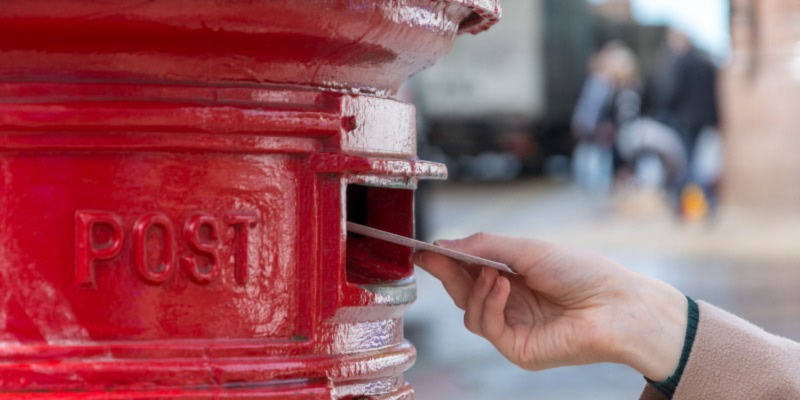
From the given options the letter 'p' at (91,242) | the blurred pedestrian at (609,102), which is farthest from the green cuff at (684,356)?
the blurred pedestrian at (609,102)

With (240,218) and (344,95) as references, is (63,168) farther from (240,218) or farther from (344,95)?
(344,95)

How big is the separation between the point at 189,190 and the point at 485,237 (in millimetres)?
516

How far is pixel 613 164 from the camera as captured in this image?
1334cm

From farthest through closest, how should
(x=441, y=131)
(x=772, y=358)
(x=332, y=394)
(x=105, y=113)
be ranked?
(x=441, y=131) → (x=772, y=358) → (x=332, y=394) → (x=105, y=113)

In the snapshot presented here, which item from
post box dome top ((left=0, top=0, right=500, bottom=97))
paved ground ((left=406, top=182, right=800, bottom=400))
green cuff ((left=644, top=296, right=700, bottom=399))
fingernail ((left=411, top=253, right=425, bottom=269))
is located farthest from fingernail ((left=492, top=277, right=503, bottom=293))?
paved ground ((left=406, top=182, right=800, bottom=400))

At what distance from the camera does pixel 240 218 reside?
1203 millimetres

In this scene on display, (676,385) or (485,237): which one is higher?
(485,237)

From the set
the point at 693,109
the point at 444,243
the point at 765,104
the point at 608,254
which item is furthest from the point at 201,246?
the point at 765,104

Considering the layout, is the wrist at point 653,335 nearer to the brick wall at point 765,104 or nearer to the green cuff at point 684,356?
the green cuff at point 684,356

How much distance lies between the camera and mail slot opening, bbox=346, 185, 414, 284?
1.50 metres

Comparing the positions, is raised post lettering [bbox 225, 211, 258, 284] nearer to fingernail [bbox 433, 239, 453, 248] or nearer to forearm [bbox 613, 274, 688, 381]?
fingernail [bbox 433, 239, 453, 248]

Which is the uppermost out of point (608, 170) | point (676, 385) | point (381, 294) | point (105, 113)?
point (105, 113)

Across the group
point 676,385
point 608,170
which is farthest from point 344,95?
point 608,170

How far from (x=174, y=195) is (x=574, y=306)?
2.14 feet
